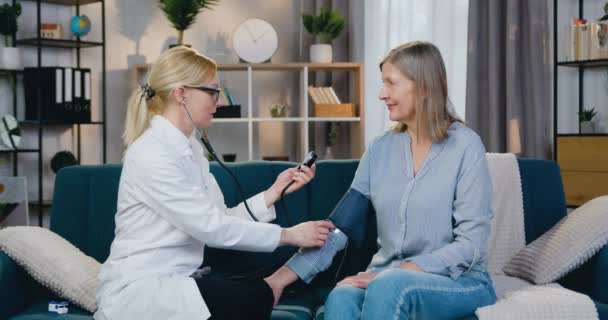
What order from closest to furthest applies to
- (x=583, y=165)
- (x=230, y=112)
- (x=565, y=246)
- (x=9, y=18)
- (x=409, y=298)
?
1. (x=409, y=298)
2. (x=565, y=246)
3. (x=583, y=165)
4. (x=9, y=18)
5. (x=230, y=112)

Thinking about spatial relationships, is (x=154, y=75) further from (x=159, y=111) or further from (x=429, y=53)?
(x=429, y=53)

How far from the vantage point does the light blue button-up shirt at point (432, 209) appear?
212cm

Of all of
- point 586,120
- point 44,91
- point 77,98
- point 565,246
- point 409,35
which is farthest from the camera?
point 409,35

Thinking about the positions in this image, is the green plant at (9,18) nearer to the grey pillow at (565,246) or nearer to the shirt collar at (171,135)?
the shirt collar at (171,135)

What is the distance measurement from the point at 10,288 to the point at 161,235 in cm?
59

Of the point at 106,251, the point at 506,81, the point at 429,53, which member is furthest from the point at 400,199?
the point at 506,81

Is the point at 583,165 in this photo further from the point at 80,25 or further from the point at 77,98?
the point at 80,25

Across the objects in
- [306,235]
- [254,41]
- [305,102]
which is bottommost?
[306,235]

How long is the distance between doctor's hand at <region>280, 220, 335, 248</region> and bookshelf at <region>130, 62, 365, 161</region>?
9.10 ft

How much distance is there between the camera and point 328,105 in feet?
16.7

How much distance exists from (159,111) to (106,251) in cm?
68

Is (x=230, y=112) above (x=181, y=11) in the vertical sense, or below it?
below

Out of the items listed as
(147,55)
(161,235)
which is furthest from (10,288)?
(147,55)

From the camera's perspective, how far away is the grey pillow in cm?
238
